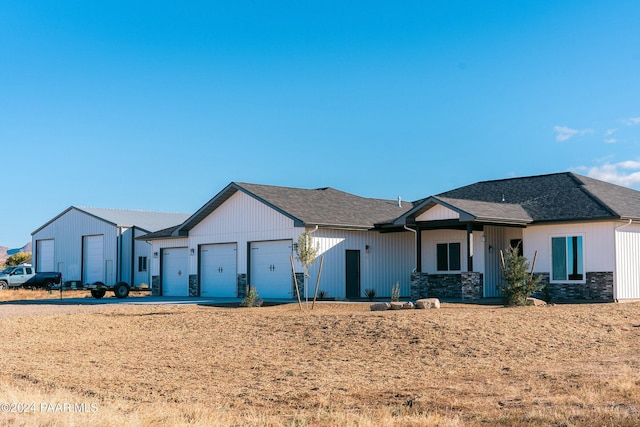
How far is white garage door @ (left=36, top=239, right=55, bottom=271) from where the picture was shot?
171 ft

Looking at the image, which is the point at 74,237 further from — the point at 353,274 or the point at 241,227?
the point at 353,274

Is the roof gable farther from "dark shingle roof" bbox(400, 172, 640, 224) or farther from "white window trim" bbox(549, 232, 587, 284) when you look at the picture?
"white window trim" bbox(549, 232, 587, 284)

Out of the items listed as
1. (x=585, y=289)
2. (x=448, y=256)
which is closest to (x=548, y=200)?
(x=585, y=289)

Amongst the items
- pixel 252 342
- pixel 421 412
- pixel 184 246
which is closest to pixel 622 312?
pixel 252 342

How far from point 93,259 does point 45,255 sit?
627cm

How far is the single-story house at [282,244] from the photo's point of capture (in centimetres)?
2922

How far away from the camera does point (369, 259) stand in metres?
30.7

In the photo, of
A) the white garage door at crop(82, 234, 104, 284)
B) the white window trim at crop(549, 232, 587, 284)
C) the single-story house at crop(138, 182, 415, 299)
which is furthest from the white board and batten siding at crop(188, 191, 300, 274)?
the white garage door at crop(82, 234, 104, 284)

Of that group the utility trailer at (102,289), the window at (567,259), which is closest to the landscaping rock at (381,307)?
the window at (567,259)

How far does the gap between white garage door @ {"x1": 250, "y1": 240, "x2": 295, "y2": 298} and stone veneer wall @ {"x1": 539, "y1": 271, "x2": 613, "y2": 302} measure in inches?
397

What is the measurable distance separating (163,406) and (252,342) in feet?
21.8

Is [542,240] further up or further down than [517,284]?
further up

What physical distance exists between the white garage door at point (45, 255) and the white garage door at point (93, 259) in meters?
3.89

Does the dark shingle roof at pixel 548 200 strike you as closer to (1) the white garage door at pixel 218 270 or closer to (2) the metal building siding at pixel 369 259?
(2) the metal building siding at pixel 369 259
